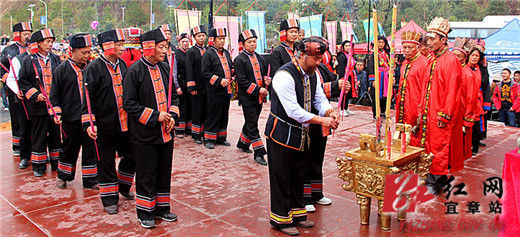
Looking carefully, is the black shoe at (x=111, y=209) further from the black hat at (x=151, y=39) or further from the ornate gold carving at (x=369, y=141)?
the ornate gold carving at (x=369, y=141)

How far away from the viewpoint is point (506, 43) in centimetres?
1733

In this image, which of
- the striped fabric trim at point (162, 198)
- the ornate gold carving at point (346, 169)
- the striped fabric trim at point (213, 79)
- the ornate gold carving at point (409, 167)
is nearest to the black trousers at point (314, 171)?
the ornate gold carving at point (346, 169)

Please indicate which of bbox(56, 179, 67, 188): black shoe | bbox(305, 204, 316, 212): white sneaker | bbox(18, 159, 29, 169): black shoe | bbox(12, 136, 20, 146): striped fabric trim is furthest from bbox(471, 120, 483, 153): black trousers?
bbox(12, 136, 20, 146): striped fabric trim

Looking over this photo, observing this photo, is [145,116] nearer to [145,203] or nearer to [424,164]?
[145,203]

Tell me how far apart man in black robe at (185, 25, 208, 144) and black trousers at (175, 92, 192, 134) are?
41 cm

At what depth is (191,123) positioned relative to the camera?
7914 millimetres

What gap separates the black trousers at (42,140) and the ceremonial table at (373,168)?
154 inches

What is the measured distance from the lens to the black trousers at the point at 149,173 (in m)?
3.90

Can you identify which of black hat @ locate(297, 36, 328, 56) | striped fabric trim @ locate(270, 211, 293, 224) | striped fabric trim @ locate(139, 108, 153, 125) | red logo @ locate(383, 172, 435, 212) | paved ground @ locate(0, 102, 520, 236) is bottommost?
paved ground @ locate(0, 102, 520, 236)

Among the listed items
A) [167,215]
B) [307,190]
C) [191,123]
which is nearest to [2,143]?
[191,123]

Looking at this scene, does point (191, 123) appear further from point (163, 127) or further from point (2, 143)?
point (163, 127)

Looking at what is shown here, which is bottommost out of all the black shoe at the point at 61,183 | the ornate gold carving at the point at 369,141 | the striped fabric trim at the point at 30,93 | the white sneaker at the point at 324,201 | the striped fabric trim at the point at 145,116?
the white sneaker at the point at 324,201

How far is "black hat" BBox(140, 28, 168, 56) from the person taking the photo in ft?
12.6

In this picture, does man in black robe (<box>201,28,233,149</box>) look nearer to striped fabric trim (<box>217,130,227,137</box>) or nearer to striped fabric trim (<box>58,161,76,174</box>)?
striped fabric trim (<box>217,130,227,137</box>)
